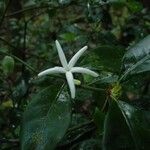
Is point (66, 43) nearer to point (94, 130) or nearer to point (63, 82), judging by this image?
point (94, 130)

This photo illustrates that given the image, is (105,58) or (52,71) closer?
(52,71)

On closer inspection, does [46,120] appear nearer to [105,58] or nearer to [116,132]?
[116,132]

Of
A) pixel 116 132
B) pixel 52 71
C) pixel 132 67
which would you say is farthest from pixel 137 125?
pixel 52 71

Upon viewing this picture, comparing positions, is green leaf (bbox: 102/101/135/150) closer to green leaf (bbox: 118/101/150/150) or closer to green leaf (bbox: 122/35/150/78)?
green leaf (bbox: 118/101/150/150)

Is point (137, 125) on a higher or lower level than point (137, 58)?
lower

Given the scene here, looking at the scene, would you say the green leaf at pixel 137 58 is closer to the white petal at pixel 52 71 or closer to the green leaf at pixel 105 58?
the green leaf at pixel 105 58

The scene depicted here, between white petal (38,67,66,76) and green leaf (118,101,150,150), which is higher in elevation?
white petal (38,67,66,76)

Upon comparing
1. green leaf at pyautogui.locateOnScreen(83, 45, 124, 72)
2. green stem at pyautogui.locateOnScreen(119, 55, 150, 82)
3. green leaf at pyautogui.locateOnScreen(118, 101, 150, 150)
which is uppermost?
green leaf at pyautogui.locateOnScreen(83, 45, 124, 72)

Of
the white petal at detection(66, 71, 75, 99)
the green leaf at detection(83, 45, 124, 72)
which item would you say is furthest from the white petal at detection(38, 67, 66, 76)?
the green leaf at detection(83, 45, 124, 72)
